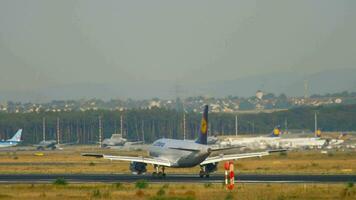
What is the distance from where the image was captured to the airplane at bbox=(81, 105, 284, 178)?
90.8 m

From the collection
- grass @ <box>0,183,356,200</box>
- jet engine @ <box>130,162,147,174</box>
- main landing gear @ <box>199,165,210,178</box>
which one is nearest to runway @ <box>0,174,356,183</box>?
main landing gear @ <box>199,165,210,178</box>

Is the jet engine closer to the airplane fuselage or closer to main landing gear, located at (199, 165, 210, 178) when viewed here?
the airplane fuselage

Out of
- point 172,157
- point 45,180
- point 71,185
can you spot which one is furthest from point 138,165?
point 71,185

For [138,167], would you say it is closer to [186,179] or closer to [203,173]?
[203,173]

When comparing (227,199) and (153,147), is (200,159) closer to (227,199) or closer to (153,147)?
(153,147)

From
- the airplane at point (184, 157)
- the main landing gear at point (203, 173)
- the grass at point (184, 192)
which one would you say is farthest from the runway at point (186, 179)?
the grass at point (184, 192)

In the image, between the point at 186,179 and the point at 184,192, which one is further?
the point at 186,179

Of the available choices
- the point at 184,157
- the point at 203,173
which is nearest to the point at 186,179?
the point at 203,173

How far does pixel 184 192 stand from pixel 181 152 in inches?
1022

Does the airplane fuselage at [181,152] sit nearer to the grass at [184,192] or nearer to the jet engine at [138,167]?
the jet engine at [138,167]

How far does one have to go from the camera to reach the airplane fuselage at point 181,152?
297 ft

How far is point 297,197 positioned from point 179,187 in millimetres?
13071

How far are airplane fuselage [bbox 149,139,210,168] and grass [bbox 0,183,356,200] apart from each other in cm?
1535

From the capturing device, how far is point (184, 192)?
219 feet
